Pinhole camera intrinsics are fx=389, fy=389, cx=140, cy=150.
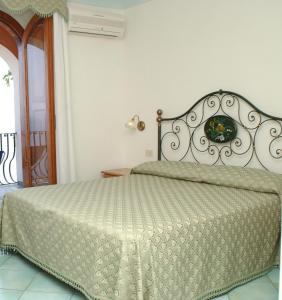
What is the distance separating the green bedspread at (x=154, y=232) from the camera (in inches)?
77.5

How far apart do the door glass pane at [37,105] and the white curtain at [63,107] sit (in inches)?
7.5

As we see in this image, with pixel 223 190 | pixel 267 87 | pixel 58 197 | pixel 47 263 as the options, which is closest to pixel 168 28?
pixel 267 87

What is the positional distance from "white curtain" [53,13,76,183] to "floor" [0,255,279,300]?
4.68 ft

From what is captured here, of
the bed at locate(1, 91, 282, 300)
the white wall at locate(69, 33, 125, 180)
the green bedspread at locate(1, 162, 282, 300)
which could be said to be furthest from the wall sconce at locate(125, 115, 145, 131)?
the green bedspread at locate(1, 162, 282, 300)

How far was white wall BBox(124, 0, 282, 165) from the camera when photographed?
10.5ft

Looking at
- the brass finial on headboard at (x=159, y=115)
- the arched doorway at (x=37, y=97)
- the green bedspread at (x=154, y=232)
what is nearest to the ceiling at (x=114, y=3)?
the arched doorway at (x=37, y=97)

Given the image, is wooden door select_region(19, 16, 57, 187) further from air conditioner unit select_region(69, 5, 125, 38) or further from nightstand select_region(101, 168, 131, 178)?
nightstand select_region(101, 168, 131, 178)

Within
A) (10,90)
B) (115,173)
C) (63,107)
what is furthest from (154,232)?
(10,90)

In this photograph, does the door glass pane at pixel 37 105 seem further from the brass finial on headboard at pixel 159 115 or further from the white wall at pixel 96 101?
the brass finial on headboard at pixel 159 115

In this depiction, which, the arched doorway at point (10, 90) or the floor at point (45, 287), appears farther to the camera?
the arched doorway at point (10, 90)

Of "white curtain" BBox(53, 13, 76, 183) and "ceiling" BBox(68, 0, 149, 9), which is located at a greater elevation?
"ceiling" BBox(68, 0, 149, 9)

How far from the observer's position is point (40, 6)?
385 cm

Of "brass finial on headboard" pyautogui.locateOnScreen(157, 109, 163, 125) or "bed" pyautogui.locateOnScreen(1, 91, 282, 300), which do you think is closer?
"bed" pyautogui.locateOnScreen(1, 91, 282, 300)

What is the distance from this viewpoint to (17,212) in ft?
9.58
